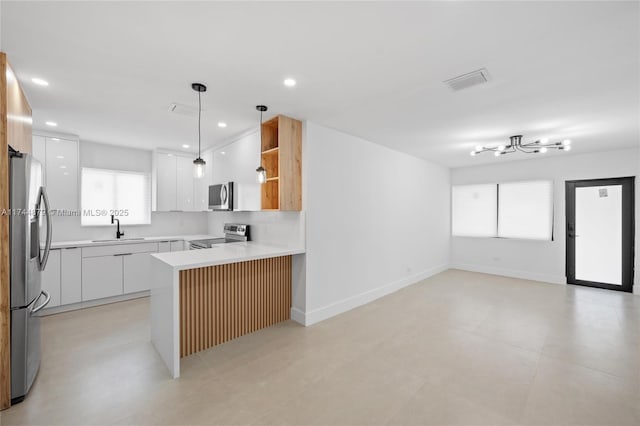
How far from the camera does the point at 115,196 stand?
4977 mm

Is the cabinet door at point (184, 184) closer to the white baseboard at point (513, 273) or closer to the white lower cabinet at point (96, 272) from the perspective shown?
the white lower cabinet at point (96, 272)

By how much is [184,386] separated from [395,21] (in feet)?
10.2

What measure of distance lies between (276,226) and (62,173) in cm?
338

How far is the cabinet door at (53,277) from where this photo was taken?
12.4 ft

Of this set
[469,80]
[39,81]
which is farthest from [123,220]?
[469,80]

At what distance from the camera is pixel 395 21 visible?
1.70m

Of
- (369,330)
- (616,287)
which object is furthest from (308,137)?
(616,287)

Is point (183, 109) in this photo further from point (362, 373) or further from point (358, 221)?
point (362, 373)

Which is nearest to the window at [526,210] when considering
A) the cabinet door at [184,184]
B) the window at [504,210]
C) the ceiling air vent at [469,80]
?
the window at [504,210]

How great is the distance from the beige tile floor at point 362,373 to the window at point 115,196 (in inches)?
68.8

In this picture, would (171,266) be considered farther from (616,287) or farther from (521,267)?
(616,287)

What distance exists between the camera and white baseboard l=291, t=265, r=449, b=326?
354 centimetres

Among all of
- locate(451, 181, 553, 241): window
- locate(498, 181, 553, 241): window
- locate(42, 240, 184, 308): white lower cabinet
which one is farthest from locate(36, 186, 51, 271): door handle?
locate(498, 181, 553, 241): window

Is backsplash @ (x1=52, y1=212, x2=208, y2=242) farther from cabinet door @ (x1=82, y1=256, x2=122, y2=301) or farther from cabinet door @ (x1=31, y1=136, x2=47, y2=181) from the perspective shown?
cabinet door @ (x1=31, y1=136, x2=47, y2=181)
